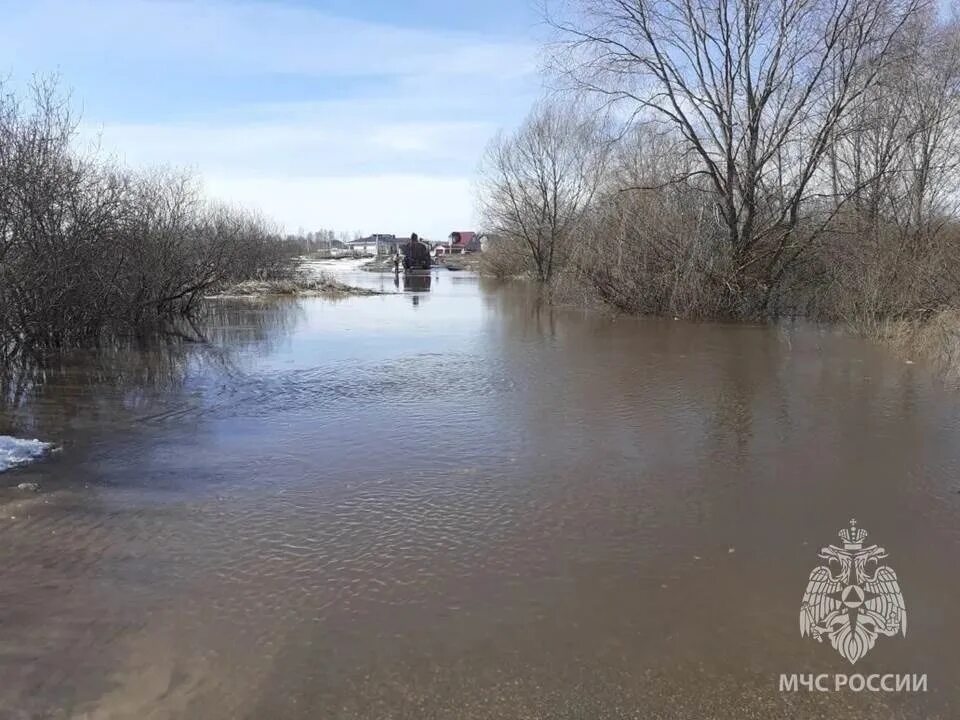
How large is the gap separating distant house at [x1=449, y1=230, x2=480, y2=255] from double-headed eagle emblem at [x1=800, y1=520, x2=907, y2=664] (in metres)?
95.5

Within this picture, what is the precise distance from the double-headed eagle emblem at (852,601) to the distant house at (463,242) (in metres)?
95.5

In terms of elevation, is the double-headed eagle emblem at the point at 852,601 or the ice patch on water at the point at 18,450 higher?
the ice patch on water at the point at 18,450

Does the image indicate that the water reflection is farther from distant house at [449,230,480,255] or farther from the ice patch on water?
distant house at [449,230,480,255]

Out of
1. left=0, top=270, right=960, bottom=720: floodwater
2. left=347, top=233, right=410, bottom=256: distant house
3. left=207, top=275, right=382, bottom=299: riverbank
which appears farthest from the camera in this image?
left=347, top=233, right=410, bottom=256: distant house

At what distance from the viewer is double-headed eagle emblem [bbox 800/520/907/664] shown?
3.66 meters

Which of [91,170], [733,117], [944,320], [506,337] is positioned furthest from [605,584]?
[733,117]

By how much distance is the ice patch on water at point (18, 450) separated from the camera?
641 centimetres

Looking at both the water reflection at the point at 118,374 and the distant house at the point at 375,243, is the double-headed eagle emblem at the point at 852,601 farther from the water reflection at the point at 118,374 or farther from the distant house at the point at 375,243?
the distant house at the point at 375,243

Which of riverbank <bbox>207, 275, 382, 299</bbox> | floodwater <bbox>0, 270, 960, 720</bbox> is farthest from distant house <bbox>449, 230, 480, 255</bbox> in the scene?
floodwater <bbox>0, 270, 960, 720</bbox>

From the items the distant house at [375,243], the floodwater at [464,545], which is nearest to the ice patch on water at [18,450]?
the floodwater at [464,545]

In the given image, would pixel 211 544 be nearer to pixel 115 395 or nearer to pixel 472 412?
pixel 472 412

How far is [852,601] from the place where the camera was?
4.02 m

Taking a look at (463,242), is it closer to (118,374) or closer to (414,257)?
(414,257)

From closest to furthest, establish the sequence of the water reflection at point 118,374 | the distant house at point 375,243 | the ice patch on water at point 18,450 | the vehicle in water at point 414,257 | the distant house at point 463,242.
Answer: the ice patch on water at point 18,450 → the water reflection at point 118,374 → the vehicle in water at point 414,257 → the distant house at point 463,242 → the distant house at point 375,243
